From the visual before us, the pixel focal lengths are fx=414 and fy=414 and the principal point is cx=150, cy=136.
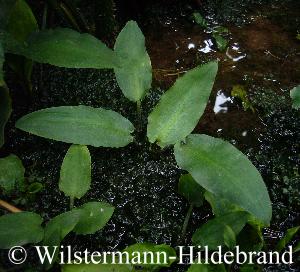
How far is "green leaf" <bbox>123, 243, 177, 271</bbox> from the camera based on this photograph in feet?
3.05

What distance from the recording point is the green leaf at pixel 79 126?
3.31 feet

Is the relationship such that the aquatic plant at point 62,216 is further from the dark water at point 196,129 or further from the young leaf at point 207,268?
the young leaf at point 207,268

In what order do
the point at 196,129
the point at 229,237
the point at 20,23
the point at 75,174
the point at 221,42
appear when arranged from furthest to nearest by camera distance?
the point at 221,42, the point at 196,129, the point at 20,23, the point at 75,174, the point at 229,237

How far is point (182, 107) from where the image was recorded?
1061 millimetres

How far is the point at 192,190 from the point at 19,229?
420 mm

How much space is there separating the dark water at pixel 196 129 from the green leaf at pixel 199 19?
0.02 m

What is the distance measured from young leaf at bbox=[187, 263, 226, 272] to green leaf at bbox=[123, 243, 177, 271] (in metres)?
0.06

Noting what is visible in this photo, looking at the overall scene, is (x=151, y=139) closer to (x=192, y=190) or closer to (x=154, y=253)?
(x=192, y=190)

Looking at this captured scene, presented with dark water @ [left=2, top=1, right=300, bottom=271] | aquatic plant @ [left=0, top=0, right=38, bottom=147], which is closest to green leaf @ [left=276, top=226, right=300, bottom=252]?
dark water @ [left=2, top=1, right=300, bottom=271]

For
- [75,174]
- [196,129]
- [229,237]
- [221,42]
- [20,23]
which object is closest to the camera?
[229,237]

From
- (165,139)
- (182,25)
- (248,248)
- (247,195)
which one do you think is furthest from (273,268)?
(182,25)

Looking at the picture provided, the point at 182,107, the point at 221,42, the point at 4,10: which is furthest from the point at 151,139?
the point at 221,42

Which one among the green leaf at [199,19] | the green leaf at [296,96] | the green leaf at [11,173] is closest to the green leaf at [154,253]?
the green leaf at [11,173]

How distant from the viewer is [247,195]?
0.87 metres
